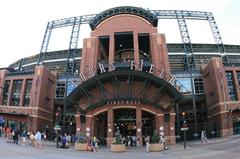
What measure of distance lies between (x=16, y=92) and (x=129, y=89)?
26.1 meters

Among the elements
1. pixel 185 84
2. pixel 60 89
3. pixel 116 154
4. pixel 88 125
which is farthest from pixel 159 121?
pixel 60 89

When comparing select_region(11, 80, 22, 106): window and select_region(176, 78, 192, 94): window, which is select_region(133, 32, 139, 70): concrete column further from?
select_region(11, 80, 22, 106): window

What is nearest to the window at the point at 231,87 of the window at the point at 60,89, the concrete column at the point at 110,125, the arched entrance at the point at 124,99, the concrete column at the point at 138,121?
the arched entrance at the point at 124,99

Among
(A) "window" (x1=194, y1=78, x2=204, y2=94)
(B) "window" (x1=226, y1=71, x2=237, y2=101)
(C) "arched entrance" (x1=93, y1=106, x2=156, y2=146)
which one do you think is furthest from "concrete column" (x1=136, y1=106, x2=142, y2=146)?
(B) "window" (x1=226, y1=71, x2=237, y2=101)

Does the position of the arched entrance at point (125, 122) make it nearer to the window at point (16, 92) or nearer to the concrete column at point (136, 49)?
the concrete column at point (136, 49)

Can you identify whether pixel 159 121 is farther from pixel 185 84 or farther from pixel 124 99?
pixel 185 84

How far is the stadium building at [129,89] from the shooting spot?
42.3m

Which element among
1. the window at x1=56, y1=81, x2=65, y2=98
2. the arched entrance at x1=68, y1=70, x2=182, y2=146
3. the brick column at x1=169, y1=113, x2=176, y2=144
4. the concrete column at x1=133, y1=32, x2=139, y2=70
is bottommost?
the brick column at x1=169, y1=113, x2=176, y2=144

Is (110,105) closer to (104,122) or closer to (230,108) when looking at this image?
(104,122)

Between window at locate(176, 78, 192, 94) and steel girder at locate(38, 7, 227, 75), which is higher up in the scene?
steel girder at locate(38, 7, 227, 75)

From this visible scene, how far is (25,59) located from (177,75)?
4181cm

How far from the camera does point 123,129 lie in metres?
47.2

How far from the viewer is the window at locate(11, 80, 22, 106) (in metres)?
55.4

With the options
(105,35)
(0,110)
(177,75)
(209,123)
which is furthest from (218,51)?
(0,110)
